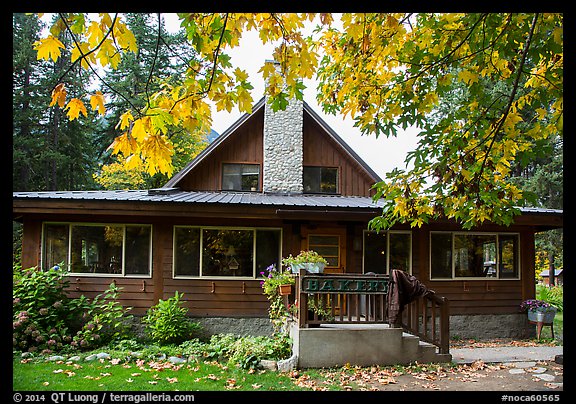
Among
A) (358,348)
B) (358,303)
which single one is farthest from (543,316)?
(358,348)

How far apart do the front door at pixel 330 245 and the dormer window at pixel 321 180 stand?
2211 mm

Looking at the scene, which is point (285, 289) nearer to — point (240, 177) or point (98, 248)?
point (98, 248)

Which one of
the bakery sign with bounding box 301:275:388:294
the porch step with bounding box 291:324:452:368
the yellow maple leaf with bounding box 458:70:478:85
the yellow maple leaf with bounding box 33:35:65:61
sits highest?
the yellow maple leaf with bounding box 458:70:478:85

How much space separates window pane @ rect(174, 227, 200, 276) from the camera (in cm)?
1080

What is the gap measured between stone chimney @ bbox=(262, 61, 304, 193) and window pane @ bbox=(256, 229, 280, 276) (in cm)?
212

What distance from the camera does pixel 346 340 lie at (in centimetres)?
749

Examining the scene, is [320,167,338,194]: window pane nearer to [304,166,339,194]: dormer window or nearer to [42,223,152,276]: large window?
[304,166,339,194]: dormer window

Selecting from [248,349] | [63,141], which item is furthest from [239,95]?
[63,141]

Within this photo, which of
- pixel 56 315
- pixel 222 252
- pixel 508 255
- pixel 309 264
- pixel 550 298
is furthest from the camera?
pixel 550 298

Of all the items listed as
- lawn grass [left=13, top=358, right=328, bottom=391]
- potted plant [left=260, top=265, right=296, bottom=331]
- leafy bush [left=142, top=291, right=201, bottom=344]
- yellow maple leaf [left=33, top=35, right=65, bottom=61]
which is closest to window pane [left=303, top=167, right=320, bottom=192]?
potted plant [left=260, top=265, right=296, bottom=331]

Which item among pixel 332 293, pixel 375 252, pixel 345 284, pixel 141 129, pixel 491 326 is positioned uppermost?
pixel 141 129

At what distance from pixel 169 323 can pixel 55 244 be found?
3542 mm

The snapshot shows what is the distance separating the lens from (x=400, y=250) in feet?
38.0
